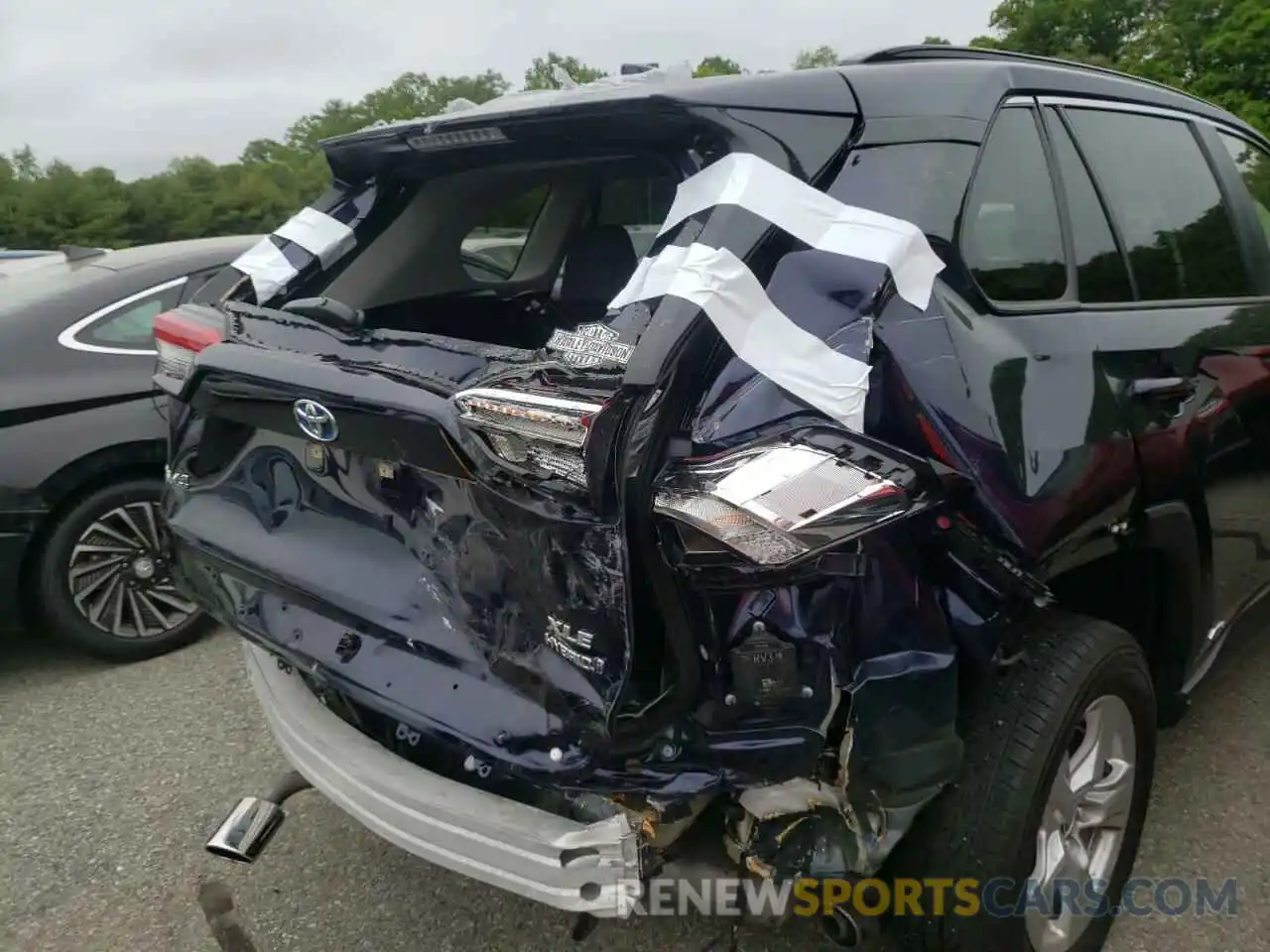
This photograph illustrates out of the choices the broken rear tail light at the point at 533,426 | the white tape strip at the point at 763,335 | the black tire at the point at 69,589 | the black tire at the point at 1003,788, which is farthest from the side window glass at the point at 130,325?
the black tire at the point at 1003,788

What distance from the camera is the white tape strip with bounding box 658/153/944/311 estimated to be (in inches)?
68.8

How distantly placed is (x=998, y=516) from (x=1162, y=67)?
31.2m

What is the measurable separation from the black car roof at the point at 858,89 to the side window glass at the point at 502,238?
0.80 meters

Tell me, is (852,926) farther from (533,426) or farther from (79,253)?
(79,253)

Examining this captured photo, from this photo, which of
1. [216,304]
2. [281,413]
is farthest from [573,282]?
[281,413]

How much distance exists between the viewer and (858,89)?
1.94 meters

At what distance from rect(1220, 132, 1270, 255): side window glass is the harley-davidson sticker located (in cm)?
241

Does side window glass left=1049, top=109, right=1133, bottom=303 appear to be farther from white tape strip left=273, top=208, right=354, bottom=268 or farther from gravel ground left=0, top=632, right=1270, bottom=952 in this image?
white tape strip left=273, top=208, right=354, bottom=268

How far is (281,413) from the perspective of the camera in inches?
85.0

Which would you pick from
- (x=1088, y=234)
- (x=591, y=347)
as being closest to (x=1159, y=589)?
(x=1088, y=234)

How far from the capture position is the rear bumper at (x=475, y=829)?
1685 millimetres

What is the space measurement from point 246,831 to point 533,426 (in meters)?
1.18

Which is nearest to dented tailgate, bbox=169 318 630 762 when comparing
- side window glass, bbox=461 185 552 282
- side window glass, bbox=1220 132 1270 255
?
side window glass, bbox=461 185 552 282

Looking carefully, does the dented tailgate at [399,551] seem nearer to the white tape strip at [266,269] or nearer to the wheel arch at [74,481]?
the white tape strip at [266,269]
